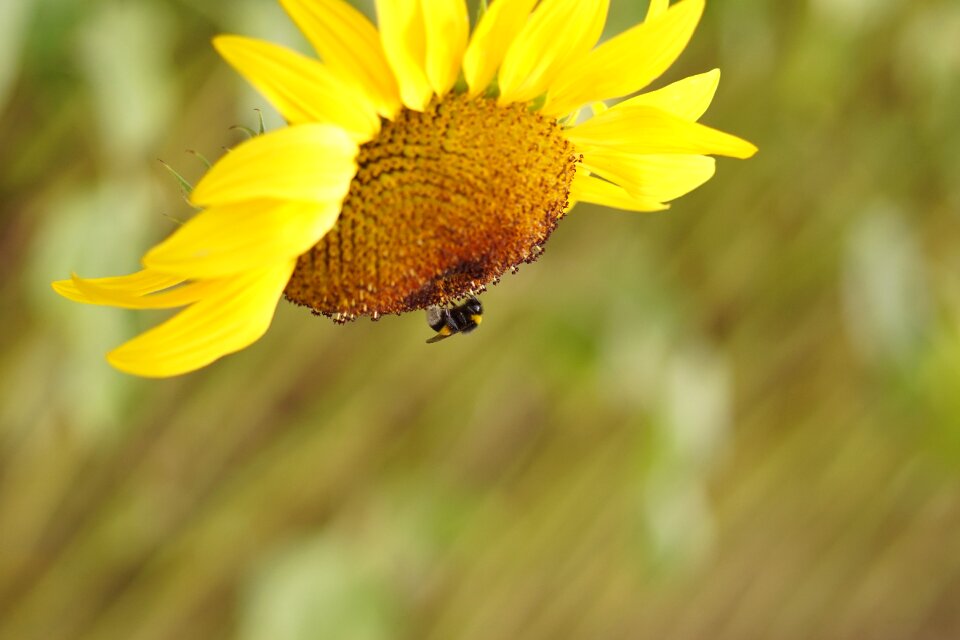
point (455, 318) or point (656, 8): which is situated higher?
point (656, 8)

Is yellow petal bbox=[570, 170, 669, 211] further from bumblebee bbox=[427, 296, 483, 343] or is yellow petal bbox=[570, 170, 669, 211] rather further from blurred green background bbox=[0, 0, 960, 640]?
blurred green background bbox=[0, 0, 960, 640]

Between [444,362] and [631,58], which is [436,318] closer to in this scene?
[631,58]

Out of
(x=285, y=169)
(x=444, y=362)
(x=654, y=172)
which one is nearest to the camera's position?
(x=285, y=169)

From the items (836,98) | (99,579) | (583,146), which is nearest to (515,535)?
(99,579)

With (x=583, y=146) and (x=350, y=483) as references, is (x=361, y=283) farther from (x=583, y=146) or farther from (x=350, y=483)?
(x=350, y=483)

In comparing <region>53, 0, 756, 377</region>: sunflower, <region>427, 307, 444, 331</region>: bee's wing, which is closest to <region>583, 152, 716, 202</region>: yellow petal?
<region>53, 0, 756, 377</region>: sunflower

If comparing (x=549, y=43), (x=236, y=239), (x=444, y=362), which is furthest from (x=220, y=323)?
(x=444, y=362)

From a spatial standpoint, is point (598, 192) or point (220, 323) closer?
point (220, 323)

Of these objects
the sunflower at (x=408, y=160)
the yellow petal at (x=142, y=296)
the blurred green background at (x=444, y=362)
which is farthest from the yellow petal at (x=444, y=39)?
the blurred green background at (x=444, y=362)
